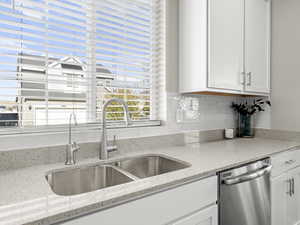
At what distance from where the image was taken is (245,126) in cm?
236

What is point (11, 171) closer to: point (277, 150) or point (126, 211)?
point (126, 211)

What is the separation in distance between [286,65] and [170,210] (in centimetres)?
203

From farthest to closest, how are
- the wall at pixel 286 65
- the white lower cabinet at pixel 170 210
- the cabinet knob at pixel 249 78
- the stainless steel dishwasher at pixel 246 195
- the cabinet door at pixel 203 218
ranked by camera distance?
the wall at pixel 286 65, the cabinet knob at pixel 249 78, the stainless steel dishwasher at pixel 246 195, the cabinet door at pixel 203 218, the white lower cabinet at pixel 170 210

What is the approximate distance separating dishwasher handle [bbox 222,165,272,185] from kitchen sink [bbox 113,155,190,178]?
330mm

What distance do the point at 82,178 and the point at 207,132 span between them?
135 centimetres

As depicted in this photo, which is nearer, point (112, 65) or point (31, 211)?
point (31, 211)

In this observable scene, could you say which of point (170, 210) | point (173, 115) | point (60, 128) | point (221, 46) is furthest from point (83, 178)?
point (221, 46)

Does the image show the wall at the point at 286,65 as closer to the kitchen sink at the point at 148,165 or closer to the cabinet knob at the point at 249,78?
the cabinet knob at the point at 249,78

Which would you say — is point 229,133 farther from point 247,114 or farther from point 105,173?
point 105,173

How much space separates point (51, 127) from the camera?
1.34m

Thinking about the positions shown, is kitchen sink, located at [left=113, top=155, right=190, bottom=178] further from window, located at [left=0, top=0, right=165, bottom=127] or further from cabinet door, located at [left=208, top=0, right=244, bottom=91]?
cabinet door, located at [left=208, top=0, right=244, bottom=91]

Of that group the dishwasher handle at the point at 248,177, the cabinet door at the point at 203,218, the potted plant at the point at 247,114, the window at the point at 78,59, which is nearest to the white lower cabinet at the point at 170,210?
the cabinet door at the point at 203,218

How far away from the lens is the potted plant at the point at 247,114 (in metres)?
2.31

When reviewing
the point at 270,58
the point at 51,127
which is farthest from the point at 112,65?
the point at 270,58
